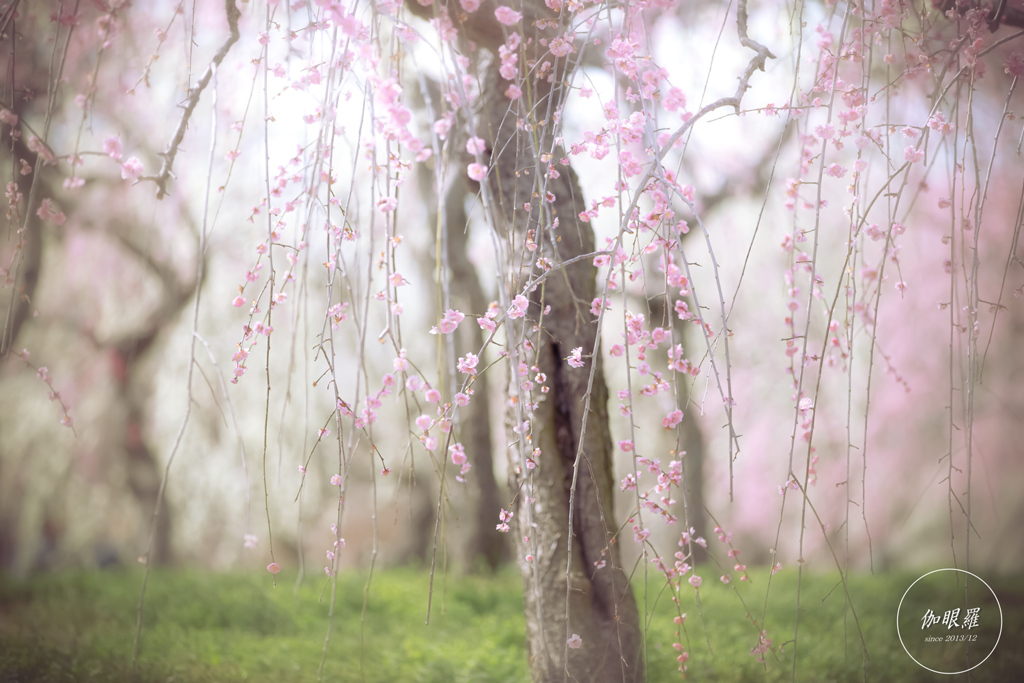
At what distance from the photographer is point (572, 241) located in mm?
1799

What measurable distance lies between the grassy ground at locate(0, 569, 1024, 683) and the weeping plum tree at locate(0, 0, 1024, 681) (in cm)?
17

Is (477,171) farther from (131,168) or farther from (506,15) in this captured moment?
(131,168)

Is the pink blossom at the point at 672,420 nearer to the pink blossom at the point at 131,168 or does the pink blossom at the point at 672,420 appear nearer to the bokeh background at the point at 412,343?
the pink blossom at the point at 131,168

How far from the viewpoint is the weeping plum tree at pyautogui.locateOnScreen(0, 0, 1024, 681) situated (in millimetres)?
1298

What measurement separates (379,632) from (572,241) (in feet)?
6.15

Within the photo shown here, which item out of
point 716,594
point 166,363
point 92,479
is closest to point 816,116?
point 716,594

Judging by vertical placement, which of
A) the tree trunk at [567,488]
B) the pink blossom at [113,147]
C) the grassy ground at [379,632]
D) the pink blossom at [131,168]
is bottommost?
the grassy ground at [379,632]

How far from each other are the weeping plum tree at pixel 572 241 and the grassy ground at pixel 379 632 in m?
0.17

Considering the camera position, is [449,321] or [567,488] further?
[567,488]

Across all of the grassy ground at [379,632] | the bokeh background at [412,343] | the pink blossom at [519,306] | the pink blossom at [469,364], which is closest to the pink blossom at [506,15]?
the pink blossom at [519,306]

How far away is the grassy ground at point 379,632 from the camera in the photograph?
216 centimetres

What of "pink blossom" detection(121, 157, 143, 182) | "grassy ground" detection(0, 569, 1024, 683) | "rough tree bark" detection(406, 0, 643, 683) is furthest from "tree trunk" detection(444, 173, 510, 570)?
"pink blossom" detection(121, 157, 143, 182)

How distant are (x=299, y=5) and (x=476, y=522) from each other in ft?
9.69

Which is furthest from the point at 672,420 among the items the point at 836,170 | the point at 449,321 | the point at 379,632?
the point at 379,632
